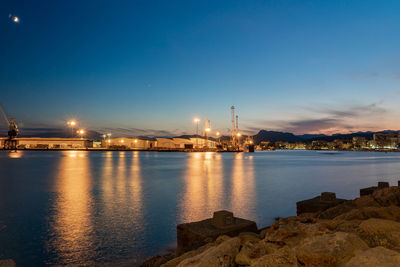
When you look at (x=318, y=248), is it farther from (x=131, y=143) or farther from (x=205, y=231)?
(x=131, y=143)

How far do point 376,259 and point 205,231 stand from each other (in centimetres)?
349

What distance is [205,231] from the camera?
5562mm

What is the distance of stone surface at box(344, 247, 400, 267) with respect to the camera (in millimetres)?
2596

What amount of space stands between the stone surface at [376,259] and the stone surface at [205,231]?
3027 mm

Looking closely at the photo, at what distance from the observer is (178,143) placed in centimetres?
18038

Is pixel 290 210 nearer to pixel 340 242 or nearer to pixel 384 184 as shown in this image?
pixel 384 184

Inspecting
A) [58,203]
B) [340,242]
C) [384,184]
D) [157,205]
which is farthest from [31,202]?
[384,184]

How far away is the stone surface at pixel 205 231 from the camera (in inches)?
212

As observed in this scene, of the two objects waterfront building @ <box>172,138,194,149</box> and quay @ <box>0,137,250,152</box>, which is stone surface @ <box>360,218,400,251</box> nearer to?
quay @ <box>0,137,250,152</box>

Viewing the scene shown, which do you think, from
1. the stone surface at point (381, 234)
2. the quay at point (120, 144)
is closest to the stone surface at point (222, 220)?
the stone surface at point (381, 234)

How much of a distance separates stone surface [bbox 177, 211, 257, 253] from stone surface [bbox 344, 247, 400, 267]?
303cm

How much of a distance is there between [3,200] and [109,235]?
10.9 metres

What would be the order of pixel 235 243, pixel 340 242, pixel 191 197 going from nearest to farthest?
pixel 340 242 → pixel 235 243 → pixel 191 197

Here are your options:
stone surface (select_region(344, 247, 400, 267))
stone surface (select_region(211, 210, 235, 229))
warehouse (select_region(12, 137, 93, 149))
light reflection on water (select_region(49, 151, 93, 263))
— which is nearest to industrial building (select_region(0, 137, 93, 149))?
warehouse (select_region(12, 137, 93, 149))
